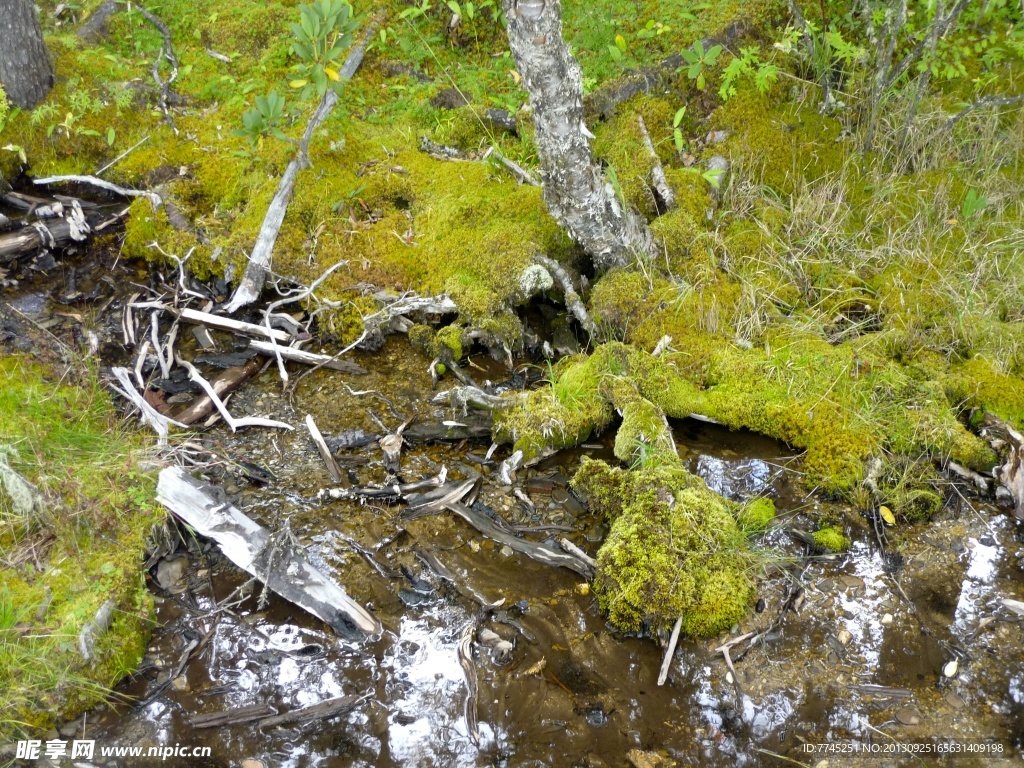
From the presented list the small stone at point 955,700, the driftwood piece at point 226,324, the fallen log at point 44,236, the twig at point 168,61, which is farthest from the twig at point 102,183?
the small stone at point 955,700

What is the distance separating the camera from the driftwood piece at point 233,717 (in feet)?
10.7

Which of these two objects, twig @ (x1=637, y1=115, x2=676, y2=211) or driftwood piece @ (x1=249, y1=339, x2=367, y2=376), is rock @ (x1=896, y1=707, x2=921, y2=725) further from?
driftwood piece @ (x1=249, y1=339, x2=367, y2=376)

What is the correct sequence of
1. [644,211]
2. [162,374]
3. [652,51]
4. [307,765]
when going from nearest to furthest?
[307,765]
[162,374]
[644,211]
[652,51]

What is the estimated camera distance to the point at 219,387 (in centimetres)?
511

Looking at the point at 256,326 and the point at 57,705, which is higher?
the point at 256,326

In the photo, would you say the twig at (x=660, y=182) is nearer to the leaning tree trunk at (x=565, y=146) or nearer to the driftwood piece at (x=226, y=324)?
the leaning tree trunk at (x=565, y=146)

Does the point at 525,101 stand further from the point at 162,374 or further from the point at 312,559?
the point at 312,559

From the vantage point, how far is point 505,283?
534cm

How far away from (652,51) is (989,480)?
4591mm

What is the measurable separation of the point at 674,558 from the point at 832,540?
3.49 feet

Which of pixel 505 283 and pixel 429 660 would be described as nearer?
pixel 429 660

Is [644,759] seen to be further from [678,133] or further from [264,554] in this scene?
[678,133]

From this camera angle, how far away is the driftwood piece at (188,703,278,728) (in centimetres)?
326

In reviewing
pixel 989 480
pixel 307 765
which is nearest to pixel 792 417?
pixel 989 480
